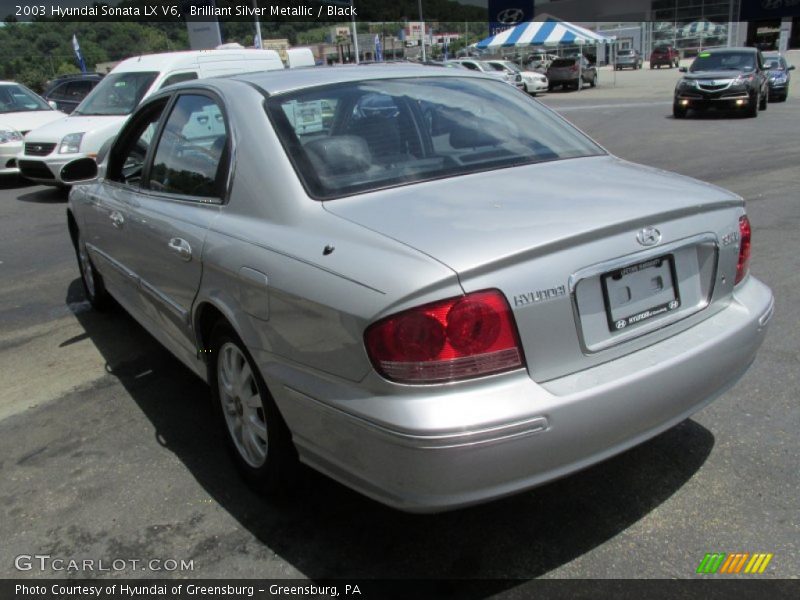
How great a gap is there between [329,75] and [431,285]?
166 centimetres

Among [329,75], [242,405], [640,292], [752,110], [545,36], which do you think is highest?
[545,36]

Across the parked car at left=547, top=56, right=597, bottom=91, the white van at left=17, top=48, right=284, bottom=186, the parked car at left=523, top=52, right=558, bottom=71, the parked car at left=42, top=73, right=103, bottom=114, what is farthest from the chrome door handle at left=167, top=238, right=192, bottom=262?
the parked car at left=523, top=52, right=558, bottom=71

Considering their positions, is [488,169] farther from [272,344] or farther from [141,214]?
[141,214]

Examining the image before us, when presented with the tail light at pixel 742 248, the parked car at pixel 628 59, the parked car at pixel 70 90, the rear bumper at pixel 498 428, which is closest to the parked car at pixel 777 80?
the parked car at pixel 70 90

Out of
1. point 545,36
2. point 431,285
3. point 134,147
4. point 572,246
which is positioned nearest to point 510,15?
point 545,36

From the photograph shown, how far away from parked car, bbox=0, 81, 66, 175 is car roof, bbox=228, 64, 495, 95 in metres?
10.5

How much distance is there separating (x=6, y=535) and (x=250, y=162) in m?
1.76

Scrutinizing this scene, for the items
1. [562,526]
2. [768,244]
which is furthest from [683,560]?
[768,244]

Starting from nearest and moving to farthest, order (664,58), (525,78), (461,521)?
(461,521) < (525,78) < (664,58)

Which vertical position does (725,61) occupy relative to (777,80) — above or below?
above

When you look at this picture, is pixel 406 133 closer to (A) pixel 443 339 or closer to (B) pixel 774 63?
(A) pixel 443 339

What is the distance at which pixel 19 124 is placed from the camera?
12.5 m

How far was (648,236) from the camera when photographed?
2377 mm

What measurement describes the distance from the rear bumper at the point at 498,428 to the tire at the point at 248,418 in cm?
19
